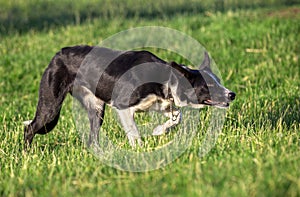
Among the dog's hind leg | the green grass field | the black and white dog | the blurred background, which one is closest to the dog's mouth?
the black and white dog

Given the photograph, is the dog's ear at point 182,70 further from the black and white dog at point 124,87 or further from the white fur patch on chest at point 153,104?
the white fur patch on chest at point 153,104

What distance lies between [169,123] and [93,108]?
1.10 meters

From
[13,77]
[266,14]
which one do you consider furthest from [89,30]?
[266,14]

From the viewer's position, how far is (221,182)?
4289 millimetres

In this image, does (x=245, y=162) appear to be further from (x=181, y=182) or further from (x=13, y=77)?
(x=13, y=77)

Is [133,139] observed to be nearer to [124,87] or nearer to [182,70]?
[124,87]

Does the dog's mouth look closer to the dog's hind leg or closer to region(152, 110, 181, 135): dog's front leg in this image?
region(152, 110, 181, 135): dog's front leg

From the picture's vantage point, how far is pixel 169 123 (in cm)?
689

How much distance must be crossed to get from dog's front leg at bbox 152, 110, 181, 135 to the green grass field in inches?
22.9

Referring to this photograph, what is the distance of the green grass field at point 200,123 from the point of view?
4.39 m

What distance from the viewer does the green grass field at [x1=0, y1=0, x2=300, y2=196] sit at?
173 inches

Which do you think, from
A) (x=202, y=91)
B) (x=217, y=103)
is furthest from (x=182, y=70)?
(x=217, y=103)

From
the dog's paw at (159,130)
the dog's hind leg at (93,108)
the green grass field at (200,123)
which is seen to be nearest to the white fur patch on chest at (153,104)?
the dog's paw at (159,130)

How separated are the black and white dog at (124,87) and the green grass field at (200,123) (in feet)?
1.25
